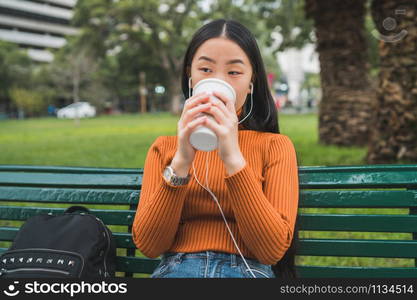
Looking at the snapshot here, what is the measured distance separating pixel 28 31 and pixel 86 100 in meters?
12.5

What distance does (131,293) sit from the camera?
55.1 inches

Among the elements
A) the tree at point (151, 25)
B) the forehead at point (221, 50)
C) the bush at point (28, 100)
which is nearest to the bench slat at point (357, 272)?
the forehead at point (221, 50)

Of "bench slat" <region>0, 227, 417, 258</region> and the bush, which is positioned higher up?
the bush

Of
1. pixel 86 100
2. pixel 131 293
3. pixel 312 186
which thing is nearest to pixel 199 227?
pixel 131 293

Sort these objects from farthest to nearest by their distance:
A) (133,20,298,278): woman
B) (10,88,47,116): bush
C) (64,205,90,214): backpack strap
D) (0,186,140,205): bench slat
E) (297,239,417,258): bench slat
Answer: (10,88,47,116): bush → (0,186,140,205): bench slat → (64,205,90,214): backpack strap → (297,239,417,258): bench slat → (133,20,298,278): woman

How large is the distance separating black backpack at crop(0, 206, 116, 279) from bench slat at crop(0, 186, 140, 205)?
0.22 metres

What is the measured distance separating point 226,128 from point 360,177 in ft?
2.50

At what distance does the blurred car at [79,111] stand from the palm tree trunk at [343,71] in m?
30.9

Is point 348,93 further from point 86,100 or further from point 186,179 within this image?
point 86,100

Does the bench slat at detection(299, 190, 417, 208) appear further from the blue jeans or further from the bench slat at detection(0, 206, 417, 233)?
the blue jeans

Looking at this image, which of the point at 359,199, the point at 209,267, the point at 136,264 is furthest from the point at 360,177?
the point at 136,264

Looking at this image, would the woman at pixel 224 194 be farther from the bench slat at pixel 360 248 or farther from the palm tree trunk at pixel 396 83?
the palm tree trunk at pixel 396 83

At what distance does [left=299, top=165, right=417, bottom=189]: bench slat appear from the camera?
1.72m

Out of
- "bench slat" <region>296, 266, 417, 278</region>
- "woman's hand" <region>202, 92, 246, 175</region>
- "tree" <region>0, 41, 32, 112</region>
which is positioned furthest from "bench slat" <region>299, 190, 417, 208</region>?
"tree" <region>0, 41, 32, 112</region>
